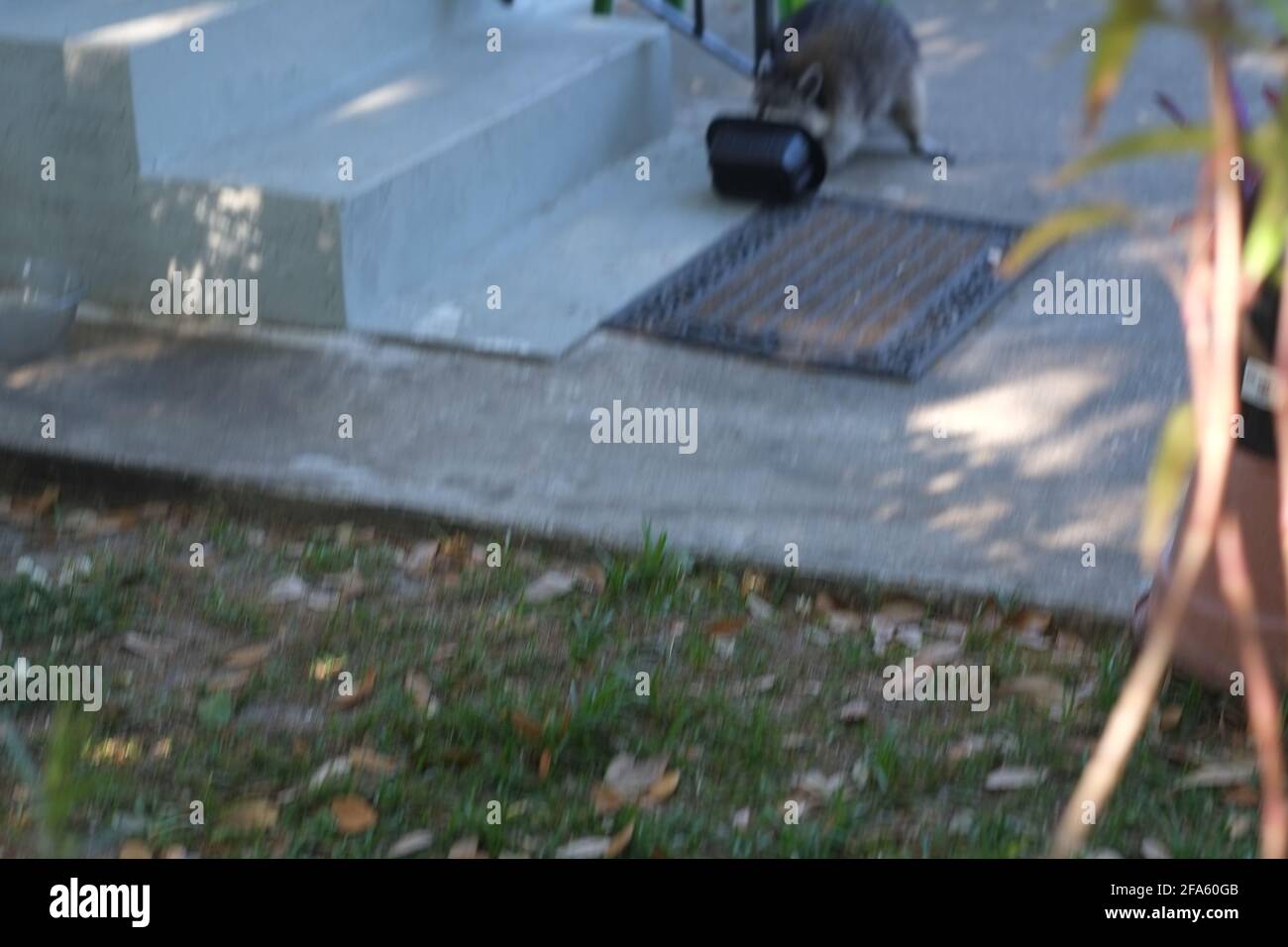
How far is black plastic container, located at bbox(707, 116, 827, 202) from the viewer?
5340 mm

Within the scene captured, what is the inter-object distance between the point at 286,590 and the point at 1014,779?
157 centimetres

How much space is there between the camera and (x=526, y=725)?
9.82 ft

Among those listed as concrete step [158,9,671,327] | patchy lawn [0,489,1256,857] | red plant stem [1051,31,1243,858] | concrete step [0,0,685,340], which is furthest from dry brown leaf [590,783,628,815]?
concrete step [158,9,671,327]

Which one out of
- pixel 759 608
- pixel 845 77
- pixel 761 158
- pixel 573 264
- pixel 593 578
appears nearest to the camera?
pixel 759 608

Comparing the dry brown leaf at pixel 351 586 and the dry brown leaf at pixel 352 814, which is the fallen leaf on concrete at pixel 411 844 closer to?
the dry brown leaf at pixel 352 814

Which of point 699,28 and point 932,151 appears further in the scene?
point 699,28

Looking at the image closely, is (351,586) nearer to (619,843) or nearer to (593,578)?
(593,578)

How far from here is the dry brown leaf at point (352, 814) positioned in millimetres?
2781

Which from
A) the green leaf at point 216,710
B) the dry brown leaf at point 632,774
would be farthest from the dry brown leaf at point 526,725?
the green leaf at point 216,710

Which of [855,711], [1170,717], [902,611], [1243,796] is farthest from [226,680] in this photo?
[1243,796]

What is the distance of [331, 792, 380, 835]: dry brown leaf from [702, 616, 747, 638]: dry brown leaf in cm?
82

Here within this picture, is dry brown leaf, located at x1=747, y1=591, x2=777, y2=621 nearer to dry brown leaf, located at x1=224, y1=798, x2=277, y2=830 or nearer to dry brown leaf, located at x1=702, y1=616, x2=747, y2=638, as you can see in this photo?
dry brown leaf, located at x1=702, y1=616, x2=747, y2=638

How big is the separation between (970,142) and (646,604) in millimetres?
3173
